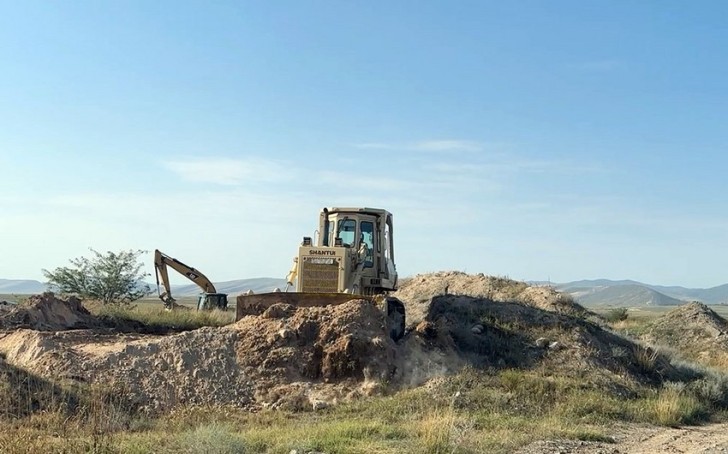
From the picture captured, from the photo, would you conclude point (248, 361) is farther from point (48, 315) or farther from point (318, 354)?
point (48, 315)

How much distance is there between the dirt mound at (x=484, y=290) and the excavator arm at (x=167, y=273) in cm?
776

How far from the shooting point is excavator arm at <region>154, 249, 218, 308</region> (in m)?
29.6

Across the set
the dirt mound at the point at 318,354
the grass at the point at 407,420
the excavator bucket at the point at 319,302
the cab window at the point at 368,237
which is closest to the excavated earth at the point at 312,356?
the dirt mound at the point at 318,354

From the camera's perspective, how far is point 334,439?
10047 mm

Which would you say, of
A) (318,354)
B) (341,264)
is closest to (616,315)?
(341,264)

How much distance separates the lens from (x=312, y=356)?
50.9 feet

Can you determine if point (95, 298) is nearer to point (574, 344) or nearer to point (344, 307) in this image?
point (344, 307)

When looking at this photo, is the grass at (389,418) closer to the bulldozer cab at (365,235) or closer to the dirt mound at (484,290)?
the bulldozer cab at (365,235)

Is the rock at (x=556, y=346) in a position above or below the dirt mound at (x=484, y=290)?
below

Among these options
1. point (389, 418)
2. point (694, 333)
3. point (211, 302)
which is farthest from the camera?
point (694, 333)

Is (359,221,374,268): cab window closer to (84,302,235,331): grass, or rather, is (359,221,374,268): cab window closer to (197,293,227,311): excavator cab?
(84,302,235,331): grass

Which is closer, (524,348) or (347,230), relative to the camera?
(524,348)

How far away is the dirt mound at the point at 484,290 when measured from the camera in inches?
1016

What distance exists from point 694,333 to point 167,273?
20001 millimetres
